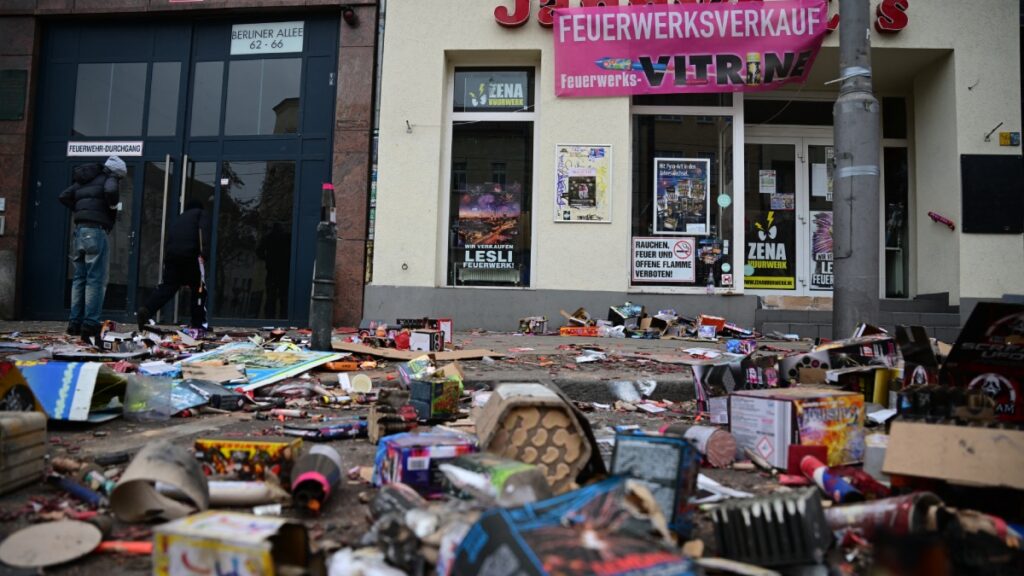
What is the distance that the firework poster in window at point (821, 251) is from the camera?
962cm

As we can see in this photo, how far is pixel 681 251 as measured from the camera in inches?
356

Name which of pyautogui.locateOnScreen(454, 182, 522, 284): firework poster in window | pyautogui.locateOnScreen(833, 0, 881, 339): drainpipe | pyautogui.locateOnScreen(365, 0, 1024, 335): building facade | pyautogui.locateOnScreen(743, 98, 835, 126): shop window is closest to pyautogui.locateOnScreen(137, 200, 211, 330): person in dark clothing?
pyautogui.locateOnScreen(365, 0, 1024, 335): building facade

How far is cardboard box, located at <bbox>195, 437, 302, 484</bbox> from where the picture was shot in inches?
84.8

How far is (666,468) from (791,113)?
976 centimetres

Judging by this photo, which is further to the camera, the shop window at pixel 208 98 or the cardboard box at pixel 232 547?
the shop window at pixel 208 98

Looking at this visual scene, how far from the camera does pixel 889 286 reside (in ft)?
32.0

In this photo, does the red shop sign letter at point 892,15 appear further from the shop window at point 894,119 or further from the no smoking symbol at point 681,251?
the no smoking symbol at point 681,251

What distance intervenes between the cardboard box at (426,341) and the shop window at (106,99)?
7900mm

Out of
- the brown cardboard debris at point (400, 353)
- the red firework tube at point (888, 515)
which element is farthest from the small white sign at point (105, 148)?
the red firework tube at point (888, 515)

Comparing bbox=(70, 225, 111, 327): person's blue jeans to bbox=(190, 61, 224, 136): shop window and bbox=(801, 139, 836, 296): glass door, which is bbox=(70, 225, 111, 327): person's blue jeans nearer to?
bbox=(190, 61, 224, 136): shop window

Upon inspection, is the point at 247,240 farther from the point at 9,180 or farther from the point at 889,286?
the point at 889,286

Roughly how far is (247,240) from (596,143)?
5.92m

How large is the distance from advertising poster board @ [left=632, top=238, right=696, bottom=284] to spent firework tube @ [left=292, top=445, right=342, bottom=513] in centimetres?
738

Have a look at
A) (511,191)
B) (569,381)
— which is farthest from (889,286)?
(569,381)
